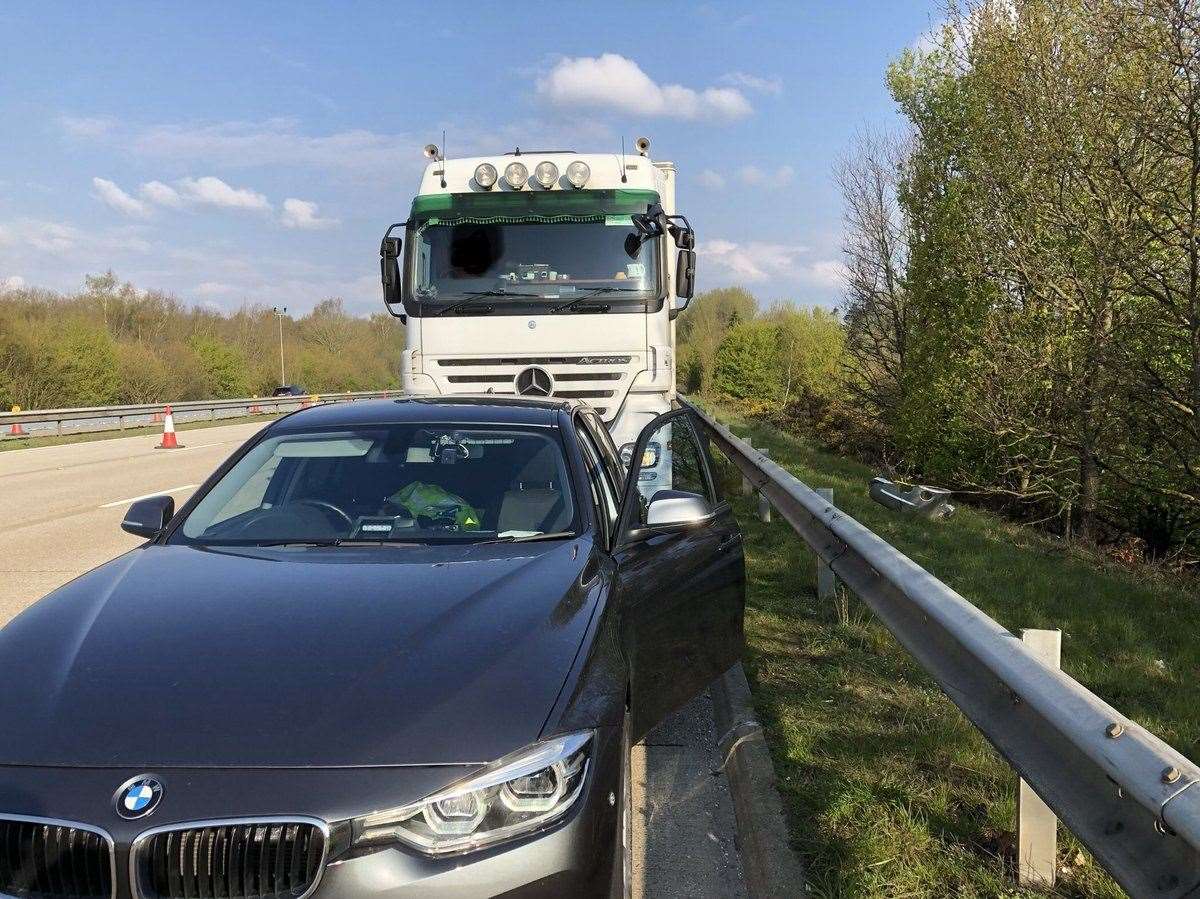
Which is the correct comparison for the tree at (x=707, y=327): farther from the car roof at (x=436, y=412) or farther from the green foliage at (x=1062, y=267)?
the car roof at (x=436, y=412)

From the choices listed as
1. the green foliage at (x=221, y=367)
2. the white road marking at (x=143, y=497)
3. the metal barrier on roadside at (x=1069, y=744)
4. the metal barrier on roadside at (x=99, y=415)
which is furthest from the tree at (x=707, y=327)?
the metal barrier on roadside at (x=1069, y=744)

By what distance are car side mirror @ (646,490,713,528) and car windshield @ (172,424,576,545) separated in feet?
0.99

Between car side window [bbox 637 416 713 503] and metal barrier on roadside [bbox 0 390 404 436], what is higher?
car side window [bbox 637 416 713 503]

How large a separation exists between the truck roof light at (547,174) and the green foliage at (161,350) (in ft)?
51.7

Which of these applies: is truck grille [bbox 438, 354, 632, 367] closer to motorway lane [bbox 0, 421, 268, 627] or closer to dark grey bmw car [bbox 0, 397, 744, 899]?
motorway lane [bbox 0, 421, 268, 627]

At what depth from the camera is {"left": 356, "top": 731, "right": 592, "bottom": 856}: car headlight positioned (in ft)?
7.23

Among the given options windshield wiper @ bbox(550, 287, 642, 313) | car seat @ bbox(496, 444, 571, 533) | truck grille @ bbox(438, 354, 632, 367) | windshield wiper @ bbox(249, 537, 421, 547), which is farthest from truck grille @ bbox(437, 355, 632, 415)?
windshield wiper @ bbox(249, 537, 421, 547)

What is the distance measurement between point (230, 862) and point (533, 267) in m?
8.15

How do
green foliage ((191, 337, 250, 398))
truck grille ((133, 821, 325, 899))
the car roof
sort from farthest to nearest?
green foliage ((191, 337, 250, 398)) → the car roof → truck grille ((133, 821, 325, 899))

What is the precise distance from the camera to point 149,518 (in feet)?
13.6

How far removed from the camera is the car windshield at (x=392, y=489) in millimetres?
3928

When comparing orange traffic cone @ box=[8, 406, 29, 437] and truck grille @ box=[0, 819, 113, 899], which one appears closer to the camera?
truck grille @ box=[0, 819, 113, 899]

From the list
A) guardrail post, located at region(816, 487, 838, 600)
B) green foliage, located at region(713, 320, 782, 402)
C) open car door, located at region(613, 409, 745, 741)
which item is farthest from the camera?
green foliage, located at region(713, 320, 782, 402)

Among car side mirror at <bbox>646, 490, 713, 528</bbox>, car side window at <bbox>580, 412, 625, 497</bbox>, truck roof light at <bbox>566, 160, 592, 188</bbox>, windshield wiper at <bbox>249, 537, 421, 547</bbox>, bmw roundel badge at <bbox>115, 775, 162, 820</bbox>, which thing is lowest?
bmw roundel badge at <bbox>115, 775, 162, 820</bbox>
